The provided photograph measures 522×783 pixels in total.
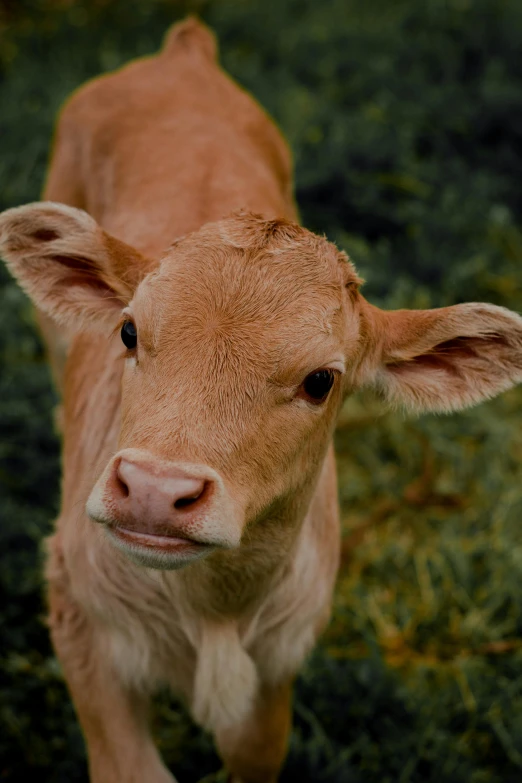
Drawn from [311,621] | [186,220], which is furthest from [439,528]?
[186,220]

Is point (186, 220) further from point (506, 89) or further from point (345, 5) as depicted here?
point (345, 5)

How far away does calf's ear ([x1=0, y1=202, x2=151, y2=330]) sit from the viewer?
405 cm

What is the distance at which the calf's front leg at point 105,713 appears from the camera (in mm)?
4332

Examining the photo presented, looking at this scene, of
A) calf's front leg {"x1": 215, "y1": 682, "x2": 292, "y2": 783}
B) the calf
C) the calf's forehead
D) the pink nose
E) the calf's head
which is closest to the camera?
the pink nose

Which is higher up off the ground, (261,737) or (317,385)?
(317,385)

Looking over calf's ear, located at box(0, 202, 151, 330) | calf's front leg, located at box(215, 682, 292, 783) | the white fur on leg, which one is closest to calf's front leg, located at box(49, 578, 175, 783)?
the white fur on leg

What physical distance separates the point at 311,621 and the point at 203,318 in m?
1.64

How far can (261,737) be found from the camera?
4758 millimetres

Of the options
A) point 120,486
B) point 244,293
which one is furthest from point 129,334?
point 120,486

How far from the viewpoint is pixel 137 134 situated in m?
5.80

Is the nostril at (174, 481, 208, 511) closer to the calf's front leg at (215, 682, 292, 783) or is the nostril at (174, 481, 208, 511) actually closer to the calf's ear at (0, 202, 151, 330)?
the calf's ear at (0, 202, 151, 330)

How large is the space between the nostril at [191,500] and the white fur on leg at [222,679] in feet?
4.08

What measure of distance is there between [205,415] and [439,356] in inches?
49.7

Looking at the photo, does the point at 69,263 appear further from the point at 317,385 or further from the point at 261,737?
the point at 261,737
